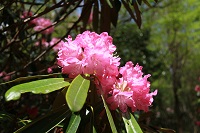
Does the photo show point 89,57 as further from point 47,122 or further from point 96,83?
point 47,122

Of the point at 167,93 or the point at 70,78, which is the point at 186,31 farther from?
the point at 70,78

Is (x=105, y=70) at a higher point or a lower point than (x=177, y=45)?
higher

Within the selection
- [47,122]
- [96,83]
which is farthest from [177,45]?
[47,122]

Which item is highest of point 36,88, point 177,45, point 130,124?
point 36,88

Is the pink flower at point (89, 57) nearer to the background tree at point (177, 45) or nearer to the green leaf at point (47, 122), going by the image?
the green leaf at point (47, 122)

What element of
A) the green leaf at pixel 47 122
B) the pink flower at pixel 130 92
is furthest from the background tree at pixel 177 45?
the green leaf at pixel 47 122

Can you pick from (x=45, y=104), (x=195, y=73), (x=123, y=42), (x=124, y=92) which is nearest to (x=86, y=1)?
(x=45, y=104)
